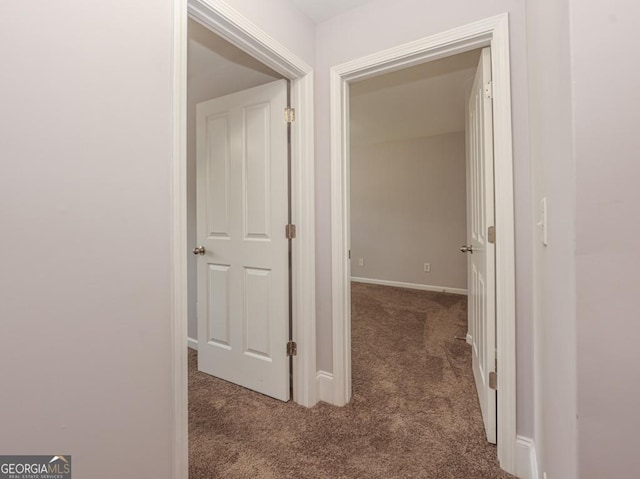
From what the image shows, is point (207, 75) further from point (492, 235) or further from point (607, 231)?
point (607, 231)

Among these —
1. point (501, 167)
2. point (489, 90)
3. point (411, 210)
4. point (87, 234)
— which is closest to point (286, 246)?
point (87, 234)

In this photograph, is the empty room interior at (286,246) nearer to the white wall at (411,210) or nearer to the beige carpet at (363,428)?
the beige carpet at (363,428)

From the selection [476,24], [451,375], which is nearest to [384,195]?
[451,375]

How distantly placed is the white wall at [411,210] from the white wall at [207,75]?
11.8 feet

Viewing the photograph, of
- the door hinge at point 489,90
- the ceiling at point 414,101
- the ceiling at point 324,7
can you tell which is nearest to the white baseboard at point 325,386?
the door hinge at point 489,90

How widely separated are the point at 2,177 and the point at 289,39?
1.53 metres

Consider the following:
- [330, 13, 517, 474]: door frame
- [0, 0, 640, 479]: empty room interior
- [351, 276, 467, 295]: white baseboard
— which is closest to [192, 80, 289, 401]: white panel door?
[0, 0, 640, 479]: empty room interior

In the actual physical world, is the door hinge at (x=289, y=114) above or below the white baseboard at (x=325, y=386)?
above

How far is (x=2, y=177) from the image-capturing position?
Result: 763 millimetres

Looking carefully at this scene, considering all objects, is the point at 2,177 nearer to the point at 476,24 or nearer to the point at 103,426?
the point at 103,426

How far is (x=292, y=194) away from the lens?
6.31ft

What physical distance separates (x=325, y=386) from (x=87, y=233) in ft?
5.26

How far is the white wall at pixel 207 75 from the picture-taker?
208cm

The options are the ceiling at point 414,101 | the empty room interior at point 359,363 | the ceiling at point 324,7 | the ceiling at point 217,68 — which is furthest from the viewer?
the ceiling at point 414,101
